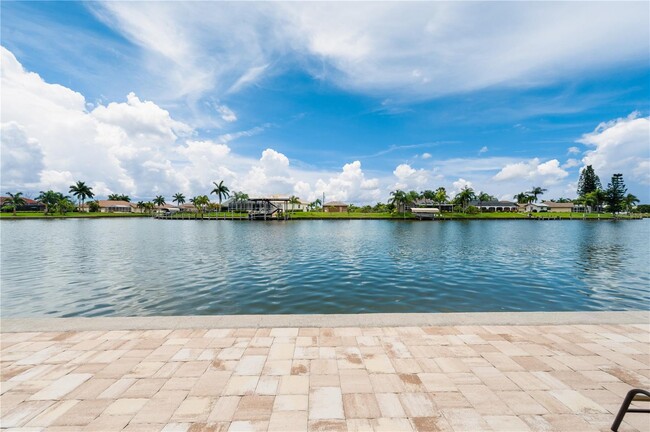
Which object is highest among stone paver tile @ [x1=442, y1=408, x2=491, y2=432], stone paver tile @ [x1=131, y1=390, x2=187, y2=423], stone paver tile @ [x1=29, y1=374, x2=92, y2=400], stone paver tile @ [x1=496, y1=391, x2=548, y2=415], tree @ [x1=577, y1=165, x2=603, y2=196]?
tree @ [x1=577, y1=165, x2=603, y2=196]

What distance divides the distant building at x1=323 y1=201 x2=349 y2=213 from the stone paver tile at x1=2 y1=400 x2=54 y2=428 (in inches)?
4773

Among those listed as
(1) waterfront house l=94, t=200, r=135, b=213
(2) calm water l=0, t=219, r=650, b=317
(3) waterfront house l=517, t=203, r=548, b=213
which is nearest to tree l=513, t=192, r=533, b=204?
(3) waterfront house l=517, t=203, r=548, b=213

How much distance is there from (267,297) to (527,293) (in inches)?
493

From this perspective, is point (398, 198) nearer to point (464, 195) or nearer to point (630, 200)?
point (464, 195)

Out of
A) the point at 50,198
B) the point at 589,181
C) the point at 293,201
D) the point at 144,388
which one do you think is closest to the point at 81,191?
the point at 50,198

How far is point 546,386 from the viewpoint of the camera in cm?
469

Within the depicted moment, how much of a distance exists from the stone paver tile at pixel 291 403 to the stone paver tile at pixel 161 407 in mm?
1492

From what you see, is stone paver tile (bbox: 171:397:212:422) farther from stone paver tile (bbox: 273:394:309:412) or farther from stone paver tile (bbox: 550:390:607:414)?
stone paver tile (bbox: 550:390:607:414)

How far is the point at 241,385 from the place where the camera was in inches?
186

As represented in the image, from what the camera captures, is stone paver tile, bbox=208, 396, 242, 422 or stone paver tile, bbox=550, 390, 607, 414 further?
stone paver tile, bbox=550, 390, 607, 414

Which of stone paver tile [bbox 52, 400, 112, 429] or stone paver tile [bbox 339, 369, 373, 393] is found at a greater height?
stone paver tile [bbox 339, 369, 373, 393]

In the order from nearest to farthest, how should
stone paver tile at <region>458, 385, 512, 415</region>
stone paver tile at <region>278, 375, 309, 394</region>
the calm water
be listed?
stone paver tile at <region>458, 385, 512, 415</region> → stone paver tile at <region>278, 375, 309, 394</region> → the calm water

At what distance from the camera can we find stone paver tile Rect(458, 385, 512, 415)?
4.11 m

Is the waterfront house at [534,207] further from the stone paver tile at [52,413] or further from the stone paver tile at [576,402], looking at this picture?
the stone paver tile at [52,413]
